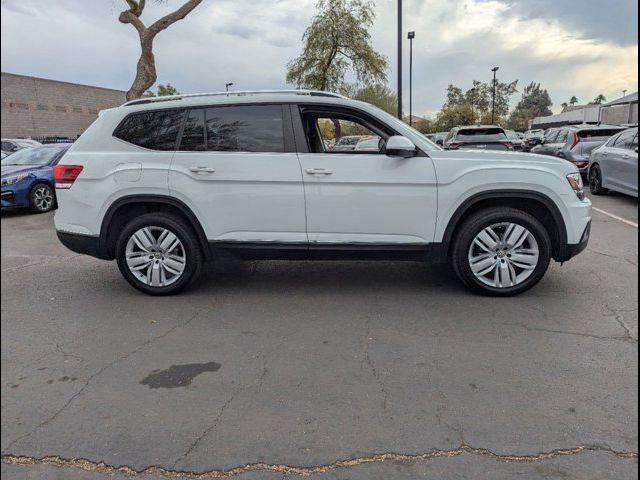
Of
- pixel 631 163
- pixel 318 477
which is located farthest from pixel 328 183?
pixel 631 163

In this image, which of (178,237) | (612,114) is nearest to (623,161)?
(178,237)

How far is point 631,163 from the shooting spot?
8969 mm

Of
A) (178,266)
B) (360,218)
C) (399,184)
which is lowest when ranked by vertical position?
(178,266)

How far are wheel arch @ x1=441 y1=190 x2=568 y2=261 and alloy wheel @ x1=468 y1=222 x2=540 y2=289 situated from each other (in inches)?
8.2

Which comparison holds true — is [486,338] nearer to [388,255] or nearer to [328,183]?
[388,255]

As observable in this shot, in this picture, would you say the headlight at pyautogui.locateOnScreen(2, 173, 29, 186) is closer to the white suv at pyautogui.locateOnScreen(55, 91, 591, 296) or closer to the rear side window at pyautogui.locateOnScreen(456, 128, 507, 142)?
the white suv at pyautogui.locateOnScreen(55, 91, 591, 296)

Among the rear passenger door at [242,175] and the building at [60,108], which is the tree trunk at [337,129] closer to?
the rear passenger door at [242,175]

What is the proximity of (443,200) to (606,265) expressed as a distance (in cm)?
259

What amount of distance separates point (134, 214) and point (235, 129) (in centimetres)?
131

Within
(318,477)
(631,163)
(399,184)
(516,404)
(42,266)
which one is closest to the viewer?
(318,477)

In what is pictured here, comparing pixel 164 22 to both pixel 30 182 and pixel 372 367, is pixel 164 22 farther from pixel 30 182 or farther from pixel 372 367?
pixel 372 367

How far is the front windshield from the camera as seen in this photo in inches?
422

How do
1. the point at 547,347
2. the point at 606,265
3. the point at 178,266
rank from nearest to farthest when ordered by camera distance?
the point at 547,347
the point at 178,266
the point at 606,265

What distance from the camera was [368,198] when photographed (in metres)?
4.33
